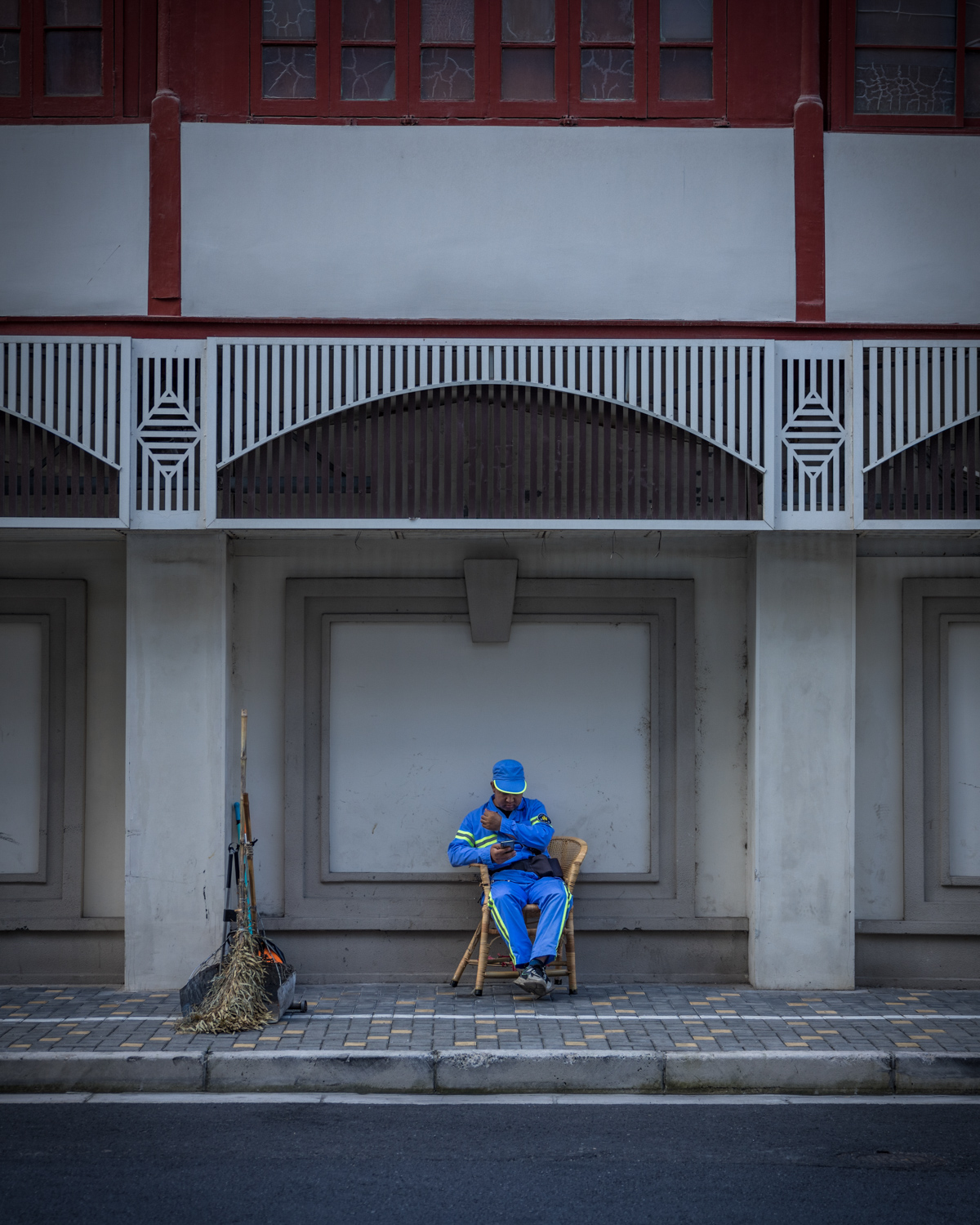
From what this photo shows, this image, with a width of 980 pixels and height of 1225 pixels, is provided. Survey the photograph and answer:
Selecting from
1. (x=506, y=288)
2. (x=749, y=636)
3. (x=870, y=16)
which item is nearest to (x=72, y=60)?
(x=506, y=288)

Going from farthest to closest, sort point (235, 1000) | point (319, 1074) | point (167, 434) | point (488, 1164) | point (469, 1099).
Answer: point (167, 434)
point (235, 1000)
point (319, 1074)
point (469, 1099)
point (488, 1164)

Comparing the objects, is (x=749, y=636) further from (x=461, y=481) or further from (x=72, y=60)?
(x=72, y=60)

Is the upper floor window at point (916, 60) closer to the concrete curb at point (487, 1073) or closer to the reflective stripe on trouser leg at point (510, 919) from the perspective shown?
the reflective stripe on trouser leg at point (510, 919)

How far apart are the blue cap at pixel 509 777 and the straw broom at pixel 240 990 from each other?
1.64 meters

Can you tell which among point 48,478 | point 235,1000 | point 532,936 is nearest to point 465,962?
point 532,936

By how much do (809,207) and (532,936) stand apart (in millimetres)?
5220

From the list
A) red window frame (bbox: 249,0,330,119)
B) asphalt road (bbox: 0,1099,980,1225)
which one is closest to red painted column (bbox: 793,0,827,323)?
red window frame (bbox: 249,0,330,119)

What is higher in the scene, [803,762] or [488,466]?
[488,466]

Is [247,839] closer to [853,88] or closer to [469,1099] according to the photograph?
[469,1099]

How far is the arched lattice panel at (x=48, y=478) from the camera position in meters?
7.74

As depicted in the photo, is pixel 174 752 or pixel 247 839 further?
pixel 174 752

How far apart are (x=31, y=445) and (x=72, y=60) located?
9.16 feet

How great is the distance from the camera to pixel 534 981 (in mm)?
7559

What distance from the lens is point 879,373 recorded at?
7.98 m
